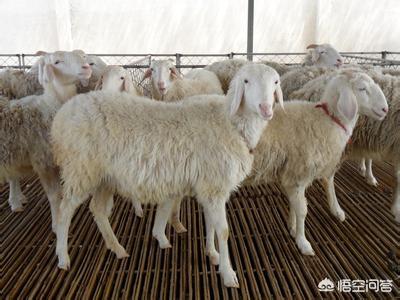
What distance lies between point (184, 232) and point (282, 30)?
265 inches

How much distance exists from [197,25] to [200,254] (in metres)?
6.84

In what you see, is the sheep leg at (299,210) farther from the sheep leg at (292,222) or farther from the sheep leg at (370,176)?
the sheep leg at (370,176)

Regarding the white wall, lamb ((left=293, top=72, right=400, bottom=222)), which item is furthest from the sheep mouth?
the white wall

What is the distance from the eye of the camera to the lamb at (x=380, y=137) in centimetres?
267

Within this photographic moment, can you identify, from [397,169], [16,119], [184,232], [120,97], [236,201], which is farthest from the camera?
[236,201]

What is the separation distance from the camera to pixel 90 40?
8180 mm

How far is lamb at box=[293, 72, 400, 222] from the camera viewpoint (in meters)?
→ 2.67

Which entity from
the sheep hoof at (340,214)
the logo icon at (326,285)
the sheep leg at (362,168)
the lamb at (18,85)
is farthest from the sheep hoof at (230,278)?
the lamb at (18,85)

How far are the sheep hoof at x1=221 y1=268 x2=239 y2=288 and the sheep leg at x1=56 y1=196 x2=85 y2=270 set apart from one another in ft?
3.04

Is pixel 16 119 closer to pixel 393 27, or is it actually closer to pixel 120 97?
pixel 120 97

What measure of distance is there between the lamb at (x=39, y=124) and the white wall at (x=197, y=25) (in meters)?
5.85

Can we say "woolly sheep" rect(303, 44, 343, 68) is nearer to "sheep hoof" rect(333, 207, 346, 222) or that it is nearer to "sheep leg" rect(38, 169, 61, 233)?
"sheep hoof" rect(333, 207, 346, 222)

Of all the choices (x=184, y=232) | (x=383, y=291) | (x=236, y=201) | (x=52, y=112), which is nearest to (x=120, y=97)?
(x=52, y=112)

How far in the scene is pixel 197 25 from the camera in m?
8.28
